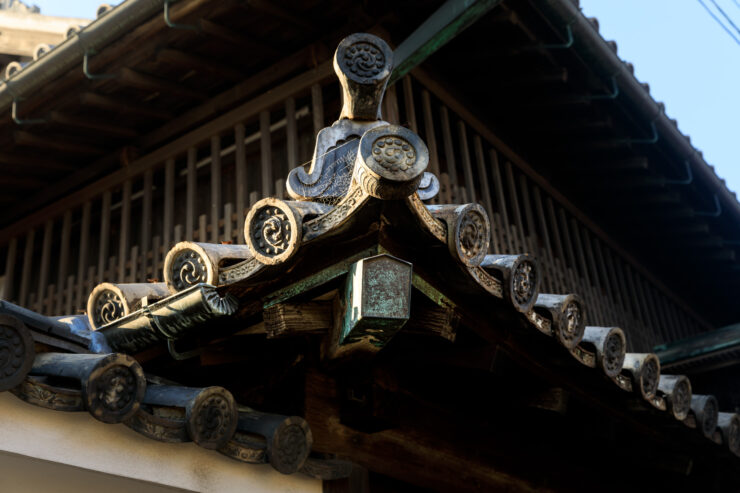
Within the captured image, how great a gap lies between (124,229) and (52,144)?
932 millimetres

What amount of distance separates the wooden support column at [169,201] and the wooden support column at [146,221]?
0.14 metres

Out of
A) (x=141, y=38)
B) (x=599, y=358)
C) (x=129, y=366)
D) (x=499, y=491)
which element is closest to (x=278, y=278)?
(x=129, y=366)

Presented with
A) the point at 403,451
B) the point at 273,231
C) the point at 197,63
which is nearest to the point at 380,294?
the point at 273,231

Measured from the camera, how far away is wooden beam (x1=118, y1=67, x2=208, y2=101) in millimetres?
6848

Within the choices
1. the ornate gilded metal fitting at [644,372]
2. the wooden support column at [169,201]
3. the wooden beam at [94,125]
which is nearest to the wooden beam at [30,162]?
the wooden beam at [94,125]

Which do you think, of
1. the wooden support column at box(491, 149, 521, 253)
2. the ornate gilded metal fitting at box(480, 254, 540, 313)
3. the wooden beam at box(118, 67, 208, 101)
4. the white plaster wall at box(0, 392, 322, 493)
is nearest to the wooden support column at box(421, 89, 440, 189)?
the wooden support column at box(491, 149, 521, 253)

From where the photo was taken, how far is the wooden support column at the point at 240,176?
6.66 meters

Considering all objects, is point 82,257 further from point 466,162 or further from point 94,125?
point 466,162

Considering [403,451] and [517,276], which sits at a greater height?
[517,276]

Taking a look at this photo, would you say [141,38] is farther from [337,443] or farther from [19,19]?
[19,19]

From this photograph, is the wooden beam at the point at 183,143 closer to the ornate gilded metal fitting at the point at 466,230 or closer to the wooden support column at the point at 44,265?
the wooden support column at the point at 44,265

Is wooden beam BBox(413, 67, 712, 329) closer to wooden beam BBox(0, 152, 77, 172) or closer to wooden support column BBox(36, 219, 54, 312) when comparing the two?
wooden beam BBox(0, 152, 77, 172)

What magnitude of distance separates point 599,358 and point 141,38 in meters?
3.80

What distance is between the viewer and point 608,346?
512 centimetres
